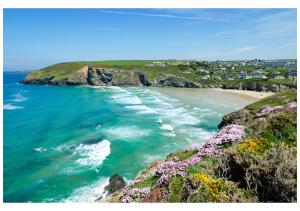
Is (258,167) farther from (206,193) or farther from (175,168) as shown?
(175,168)

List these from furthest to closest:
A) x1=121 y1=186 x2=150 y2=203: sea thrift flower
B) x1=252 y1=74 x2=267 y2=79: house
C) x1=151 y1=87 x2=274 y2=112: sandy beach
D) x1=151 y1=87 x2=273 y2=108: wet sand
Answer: x1=252 y1=74 x2=267 y2=79: house < x1=151 y1=87 x2=273 y2=108: wet sand < x1=151 y1=87 x2=274 y2=112: sandy beach < x1=121 y1=186 x2=150 y2=203: sea thrift flower

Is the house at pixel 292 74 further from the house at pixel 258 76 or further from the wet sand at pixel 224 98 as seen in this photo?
the wet sand at pixel 224 98

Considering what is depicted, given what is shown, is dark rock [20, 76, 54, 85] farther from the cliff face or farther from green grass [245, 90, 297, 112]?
green grass [245, 90, 297, 112]

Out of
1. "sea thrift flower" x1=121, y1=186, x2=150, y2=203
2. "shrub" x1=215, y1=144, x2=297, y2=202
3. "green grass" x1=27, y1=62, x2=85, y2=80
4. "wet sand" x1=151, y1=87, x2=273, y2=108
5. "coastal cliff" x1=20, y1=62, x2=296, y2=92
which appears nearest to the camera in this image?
"shrub" x1=215, y1=144, x2=297, y2=202

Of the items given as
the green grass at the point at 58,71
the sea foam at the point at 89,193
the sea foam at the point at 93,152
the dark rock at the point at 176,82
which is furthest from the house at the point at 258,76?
the sea foam at the point at 89,193

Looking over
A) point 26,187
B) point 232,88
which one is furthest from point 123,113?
point 232,88

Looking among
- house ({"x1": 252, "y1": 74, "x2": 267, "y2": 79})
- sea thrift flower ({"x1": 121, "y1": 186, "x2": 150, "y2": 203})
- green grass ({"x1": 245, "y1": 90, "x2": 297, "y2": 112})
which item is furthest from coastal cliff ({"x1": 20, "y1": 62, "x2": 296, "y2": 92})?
sea thrift flower ({"x1": 121, "y1": 186, "x2": 150, "y2": 203})

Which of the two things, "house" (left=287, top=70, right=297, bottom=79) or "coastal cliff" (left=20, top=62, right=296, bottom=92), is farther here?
"coastal cliff" (left=20, top=62, right=296, bottom=92)

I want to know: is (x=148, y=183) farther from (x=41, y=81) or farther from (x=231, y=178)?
(x=41, y=81)
